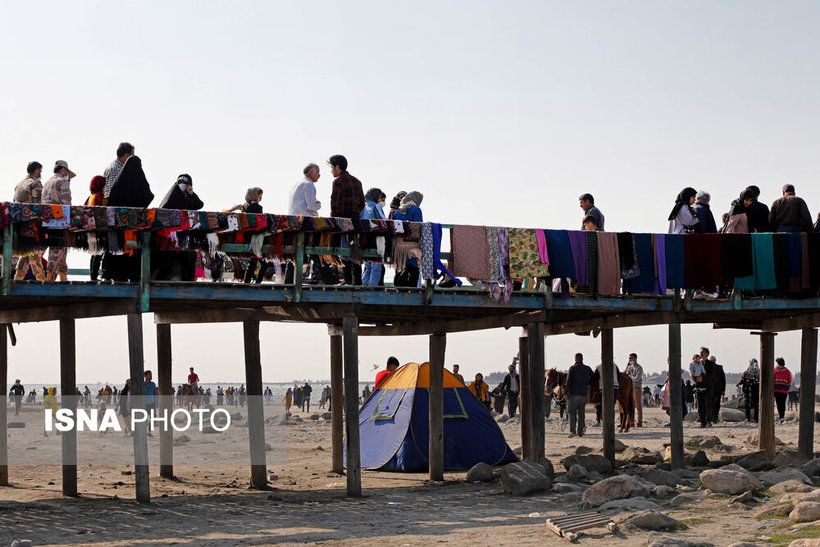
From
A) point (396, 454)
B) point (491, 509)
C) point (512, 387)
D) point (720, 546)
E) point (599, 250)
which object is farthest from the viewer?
point (512, 387)

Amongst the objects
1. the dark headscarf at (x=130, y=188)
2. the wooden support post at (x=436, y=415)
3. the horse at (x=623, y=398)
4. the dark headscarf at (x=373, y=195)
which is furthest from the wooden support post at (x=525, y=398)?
the dark headscarf at (x=130, y=188)

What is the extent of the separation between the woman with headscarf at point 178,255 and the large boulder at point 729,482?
281 inches

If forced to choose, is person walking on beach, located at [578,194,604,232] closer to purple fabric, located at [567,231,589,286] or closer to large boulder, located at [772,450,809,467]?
purple fabric, located at [567,231,589,286]

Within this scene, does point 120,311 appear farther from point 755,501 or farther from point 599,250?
point 755,501

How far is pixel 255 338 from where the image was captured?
1645 centimetres

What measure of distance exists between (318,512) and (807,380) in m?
9.27

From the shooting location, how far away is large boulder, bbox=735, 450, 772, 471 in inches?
667

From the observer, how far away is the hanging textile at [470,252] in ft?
50.4

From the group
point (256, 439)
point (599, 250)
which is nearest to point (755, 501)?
point (599, 250)

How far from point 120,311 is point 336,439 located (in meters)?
6.25

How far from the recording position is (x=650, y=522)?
38.0 ft

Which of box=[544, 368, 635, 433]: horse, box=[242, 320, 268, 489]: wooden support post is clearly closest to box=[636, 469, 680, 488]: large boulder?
box=[242, 320, 268, 489]: wooden support post

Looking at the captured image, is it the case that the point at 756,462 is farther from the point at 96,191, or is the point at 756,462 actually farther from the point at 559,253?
the point at 96,191

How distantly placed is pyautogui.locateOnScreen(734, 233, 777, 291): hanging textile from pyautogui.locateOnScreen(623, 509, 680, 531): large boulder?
6170 mm
